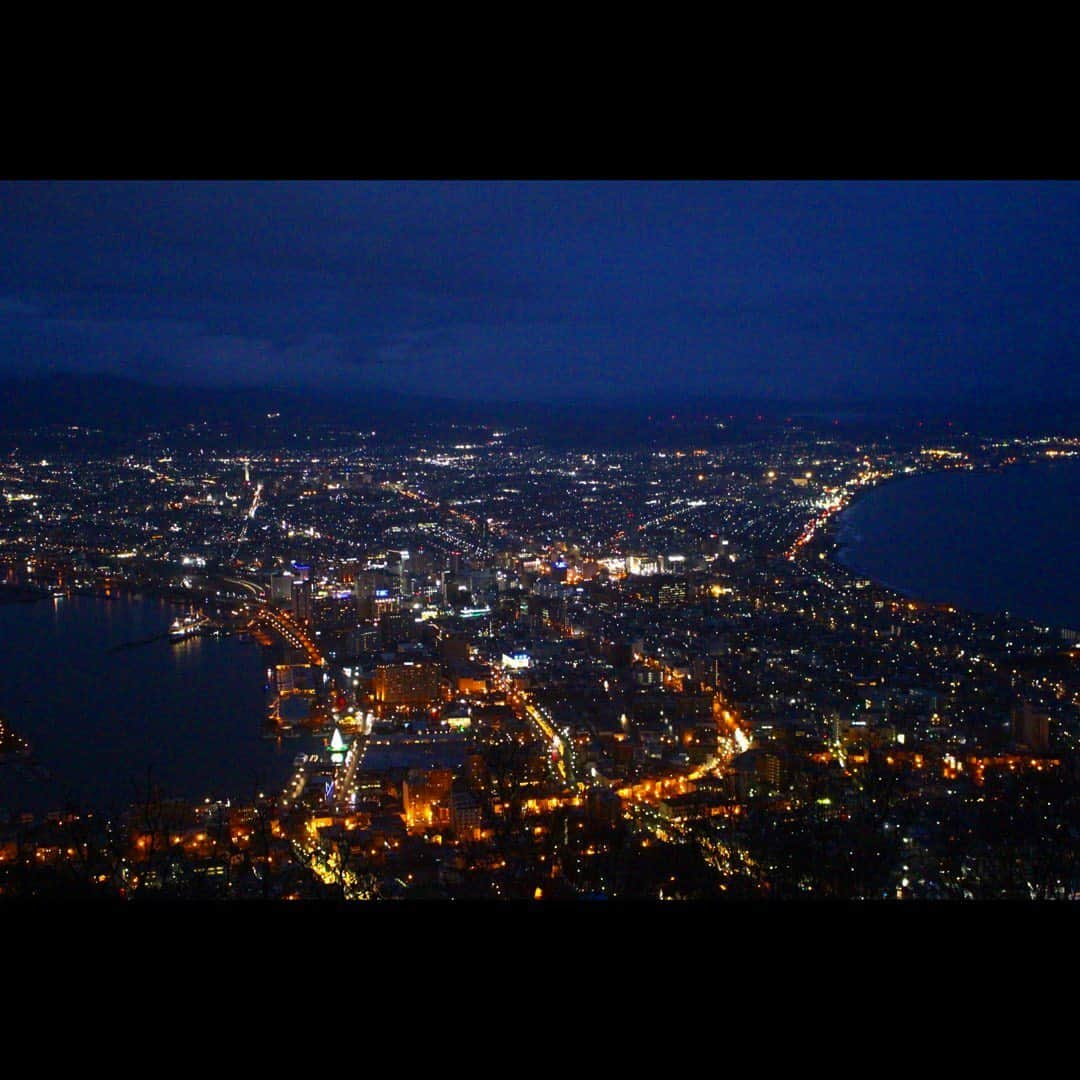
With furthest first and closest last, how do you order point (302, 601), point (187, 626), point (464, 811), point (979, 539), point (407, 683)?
point (979, 539) < point (302, 601) < point (187, 626) < point (407, 683) < point (464, 811)

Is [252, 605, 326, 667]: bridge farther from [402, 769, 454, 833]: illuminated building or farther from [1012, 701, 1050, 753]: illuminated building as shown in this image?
[1012, 701, 1050, 753]: illuminated building

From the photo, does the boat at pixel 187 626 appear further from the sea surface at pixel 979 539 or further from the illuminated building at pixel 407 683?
the sea surface at pixel 979 539

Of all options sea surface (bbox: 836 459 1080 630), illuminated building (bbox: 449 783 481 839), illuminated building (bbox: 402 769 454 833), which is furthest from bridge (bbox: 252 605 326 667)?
sea surface (bbox: 836 459 1080 630)

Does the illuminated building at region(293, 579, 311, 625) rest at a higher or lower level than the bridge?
higher

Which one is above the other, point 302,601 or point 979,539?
point 979,539

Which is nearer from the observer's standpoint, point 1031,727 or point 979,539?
point 1031,727

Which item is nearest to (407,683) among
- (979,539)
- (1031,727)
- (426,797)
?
(426,797)

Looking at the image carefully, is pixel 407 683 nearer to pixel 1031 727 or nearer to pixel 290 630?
pixel 290 630
